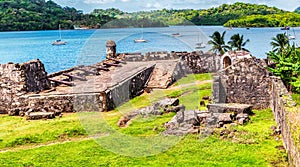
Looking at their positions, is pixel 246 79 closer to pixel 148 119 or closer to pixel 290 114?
pixel 148 119

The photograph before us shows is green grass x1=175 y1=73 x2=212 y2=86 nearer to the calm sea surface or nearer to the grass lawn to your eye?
the calm sea surface

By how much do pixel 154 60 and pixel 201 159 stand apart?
19172 millimetres

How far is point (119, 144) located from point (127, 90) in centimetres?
792

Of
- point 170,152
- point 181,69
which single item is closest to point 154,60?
point 181,69

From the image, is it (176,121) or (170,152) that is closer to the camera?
(170,152)

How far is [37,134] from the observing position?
14.5 meters

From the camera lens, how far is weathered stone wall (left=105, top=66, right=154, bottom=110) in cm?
1834

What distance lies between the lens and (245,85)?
1744 centimetres

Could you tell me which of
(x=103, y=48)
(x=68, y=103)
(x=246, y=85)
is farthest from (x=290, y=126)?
(x=103, y=48)

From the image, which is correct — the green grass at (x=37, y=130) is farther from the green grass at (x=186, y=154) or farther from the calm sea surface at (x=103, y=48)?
the calm sea surface at (x=103, y=48)

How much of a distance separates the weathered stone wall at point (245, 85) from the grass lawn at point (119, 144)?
69cm

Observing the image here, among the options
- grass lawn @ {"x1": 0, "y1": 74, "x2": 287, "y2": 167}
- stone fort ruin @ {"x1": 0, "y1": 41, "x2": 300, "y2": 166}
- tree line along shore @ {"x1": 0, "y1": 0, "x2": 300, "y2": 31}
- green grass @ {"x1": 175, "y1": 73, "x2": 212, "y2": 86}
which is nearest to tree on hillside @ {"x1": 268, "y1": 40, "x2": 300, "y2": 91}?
stone fort ruin @ {"x1": 0, "y1": 41, "x2": 300, "y2": 166}

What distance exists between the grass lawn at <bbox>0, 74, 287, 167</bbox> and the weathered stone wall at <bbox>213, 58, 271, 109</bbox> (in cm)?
69

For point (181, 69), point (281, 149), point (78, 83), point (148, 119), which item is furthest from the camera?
point (181, 69)
